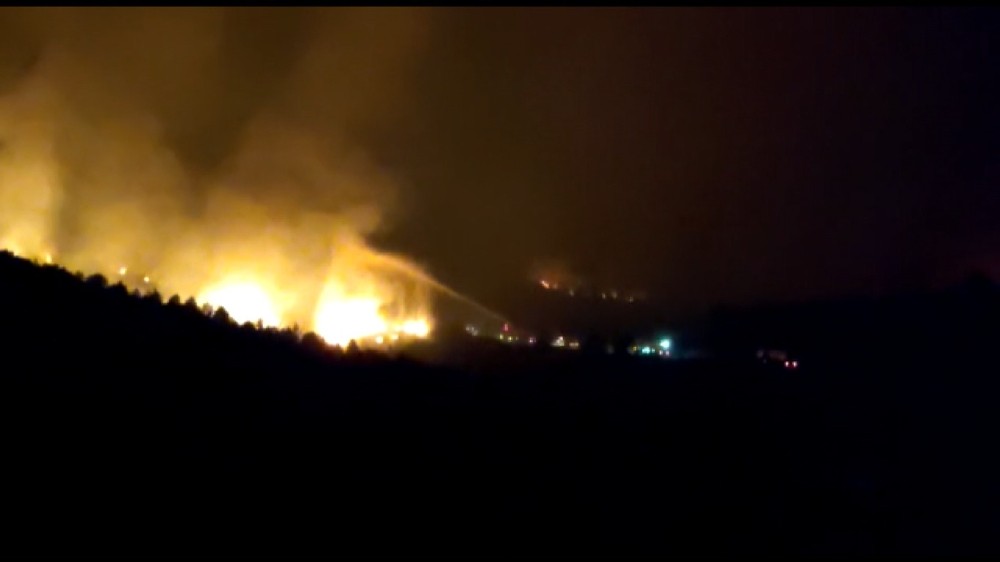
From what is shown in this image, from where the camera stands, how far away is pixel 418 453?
14234 millimetres

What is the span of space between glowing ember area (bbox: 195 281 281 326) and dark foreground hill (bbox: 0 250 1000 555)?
1962 cm

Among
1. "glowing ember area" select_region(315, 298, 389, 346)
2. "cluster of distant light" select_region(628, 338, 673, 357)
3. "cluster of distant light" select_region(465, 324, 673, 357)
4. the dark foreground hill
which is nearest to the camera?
the dark foreground hill

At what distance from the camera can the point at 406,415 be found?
15.9 m

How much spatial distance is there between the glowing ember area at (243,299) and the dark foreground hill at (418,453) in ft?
64.4

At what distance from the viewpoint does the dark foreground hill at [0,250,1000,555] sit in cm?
1137

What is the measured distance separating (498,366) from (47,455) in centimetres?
1381

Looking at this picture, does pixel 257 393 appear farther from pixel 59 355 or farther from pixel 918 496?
pixel 918 496

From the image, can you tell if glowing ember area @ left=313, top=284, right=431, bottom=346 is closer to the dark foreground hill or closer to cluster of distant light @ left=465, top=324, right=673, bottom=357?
cluster of distant light @ left=465, top=324, right=673, bottom=357

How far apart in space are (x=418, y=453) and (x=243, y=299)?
30565 mm

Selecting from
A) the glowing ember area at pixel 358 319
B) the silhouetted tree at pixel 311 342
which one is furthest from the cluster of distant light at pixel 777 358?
the silhouetted tree at pixel 311 342

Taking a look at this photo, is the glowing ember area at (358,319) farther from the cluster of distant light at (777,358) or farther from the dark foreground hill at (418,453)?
the dark foreground hill at (418,453)

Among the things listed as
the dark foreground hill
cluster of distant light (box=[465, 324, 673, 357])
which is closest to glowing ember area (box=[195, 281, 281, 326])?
cluster of distant light (box=[465, 324, 673, 357])

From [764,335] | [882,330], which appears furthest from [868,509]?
[764,335]

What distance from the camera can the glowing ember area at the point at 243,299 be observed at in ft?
137
